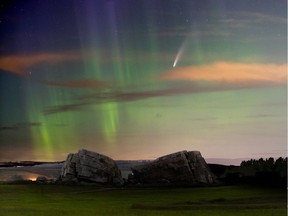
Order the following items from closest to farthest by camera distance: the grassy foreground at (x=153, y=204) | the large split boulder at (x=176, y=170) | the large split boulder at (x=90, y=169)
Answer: the grassy foreground at (x=153, y=204)
the large split boulder at (x=176, y=170)
the large split boulder at (x=90, y=169)

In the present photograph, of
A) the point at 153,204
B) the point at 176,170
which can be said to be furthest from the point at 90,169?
the point at 153,204

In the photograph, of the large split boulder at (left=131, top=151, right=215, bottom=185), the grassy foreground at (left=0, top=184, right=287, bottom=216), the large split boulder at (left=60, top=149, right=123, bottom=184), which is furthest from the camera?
the large split boulder at (left=60, top=149, right=123, bottom=184)

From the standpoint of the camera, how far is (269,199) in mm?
47750

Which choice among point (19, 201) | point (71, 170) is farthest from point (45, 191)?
point (71, 170)

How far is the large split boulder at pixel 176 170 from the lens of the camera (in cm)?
8006

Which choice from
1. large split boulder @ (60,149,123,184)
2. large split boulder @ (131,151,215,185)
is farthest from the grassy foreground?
large split boulder @ (131,151,215,185)

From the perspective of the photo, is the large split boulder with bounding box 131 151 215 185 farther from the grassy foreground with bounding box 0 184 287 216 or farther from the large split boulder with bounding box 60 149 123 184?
the grassy foreground with bounding box 0 184 287 216

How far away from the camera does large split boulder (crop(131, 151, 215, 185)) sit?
263 ft

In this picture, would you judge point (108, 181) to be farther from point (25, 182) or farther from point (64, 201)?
point (64, 201)

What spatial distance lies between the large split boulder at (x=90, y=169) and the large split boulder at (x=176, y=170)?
3752 millimetres

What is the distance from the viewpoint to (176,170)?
267 ft

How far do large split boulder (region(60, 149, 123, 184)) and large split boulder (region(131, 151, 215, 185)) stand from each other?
3.75m

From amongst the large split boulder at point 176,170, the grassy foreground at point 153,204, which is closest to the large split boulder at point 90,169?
the large split boulder at point 176,170

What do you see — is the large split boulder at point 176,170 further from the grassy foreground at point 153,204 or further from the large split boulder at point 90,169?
the grassy foreground at point 153,204
